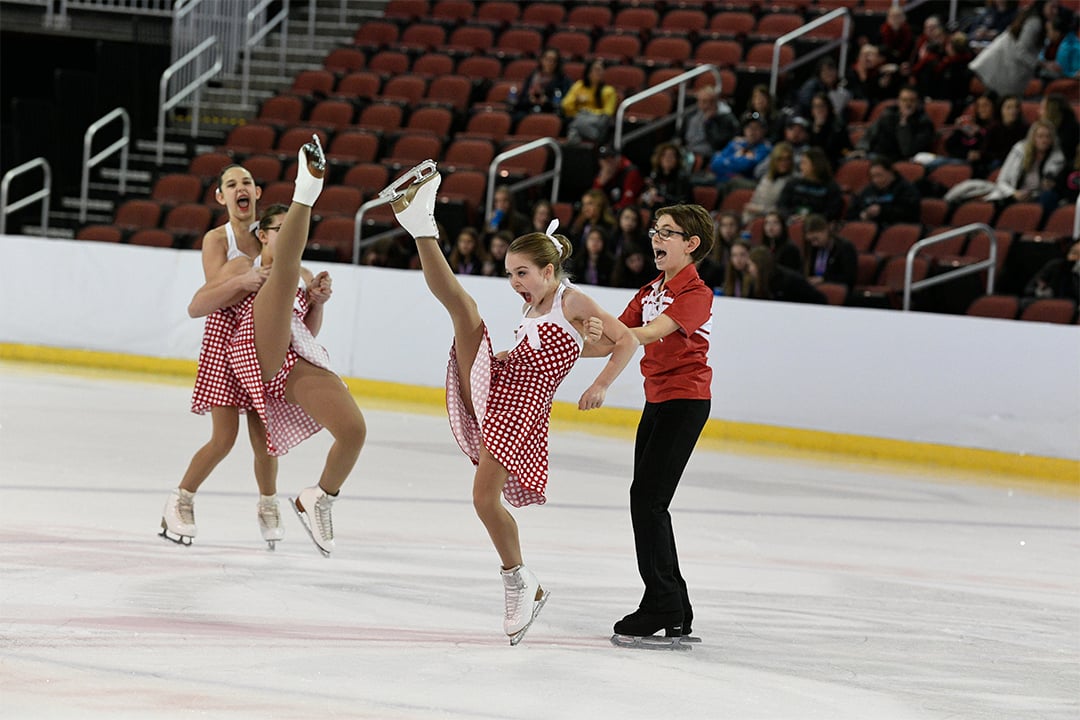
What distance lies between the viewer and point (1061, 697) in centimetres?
440

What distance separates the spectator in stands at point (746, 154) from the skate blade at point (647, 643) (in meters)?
8.67

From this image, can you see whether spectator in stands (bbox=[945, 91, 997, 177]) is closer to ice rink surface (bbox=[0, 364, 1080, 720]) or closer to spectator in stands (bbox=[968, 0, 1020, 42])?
spectator in stands (bbox=[968, 0, 1020, 42])

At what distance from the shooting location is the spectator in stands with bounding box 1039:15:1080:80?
43.5ft

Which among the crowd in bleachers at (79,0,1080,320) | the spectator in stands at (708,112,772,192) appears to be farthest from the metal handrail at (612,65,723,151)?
the spectator in stands at (708,112,772,192)

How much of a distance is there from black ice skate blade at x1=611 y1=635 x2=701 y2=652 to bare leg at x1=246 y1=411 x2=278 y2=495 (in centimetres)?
172

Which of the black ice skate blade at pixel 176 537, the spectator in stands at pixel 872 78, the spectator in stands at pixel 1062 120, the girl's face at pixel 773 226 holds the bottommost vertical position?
the black ice skate blade at pixel 176 537

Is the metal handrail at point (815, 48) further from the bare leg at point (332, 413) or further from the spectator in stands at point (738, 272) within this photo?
the bare leg at point (332, 413)

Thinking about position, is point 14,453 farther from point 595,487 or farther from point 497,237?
point 497,237

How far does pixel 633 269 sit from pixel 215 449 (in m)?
6.03

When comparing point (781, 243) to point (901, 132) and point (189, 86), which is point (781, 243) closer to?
point (901, 132)

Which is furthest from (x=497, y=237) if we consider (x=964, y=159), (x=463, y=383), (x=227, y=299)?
(x=463, y=383)

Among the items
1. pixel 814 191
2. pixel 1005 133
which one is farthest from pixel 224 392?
pixel 1005 133

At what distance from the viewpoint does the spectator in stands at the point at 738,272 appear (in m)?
11.0

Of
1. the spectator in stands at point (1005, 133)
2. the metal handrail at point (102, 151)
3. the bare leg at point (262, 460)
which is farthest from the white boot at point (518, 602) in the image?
the metal handrail at point (102, 151)
